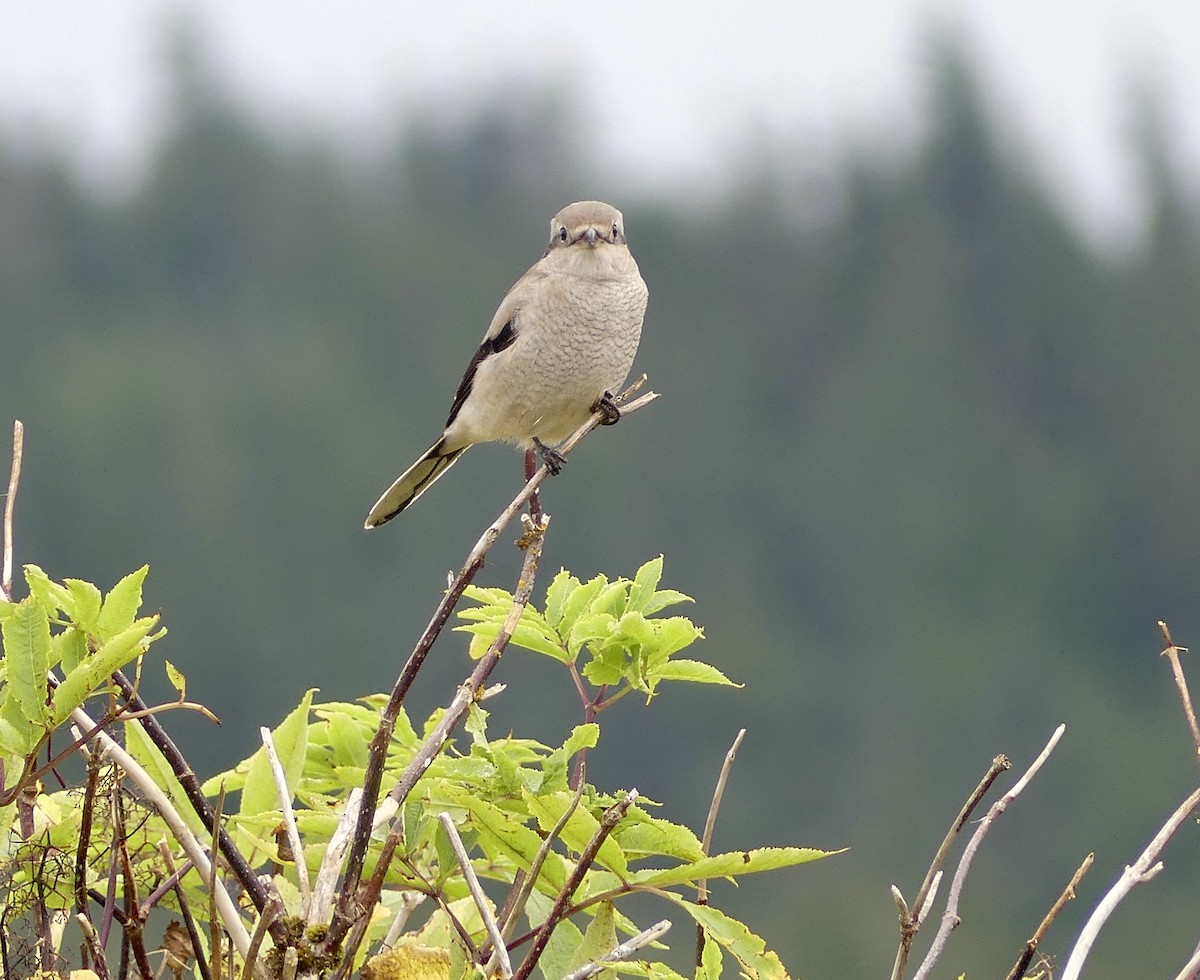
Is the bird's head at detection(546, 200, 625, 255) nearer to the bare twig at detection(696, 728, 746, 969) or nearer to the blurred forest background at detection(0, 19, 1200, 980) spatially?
the bare twig at detection(696, 728, 746, 969)

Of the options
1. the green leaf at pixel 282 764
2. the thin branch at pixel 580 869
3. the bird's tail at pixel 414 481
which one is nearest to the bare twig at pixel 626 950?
the thin branch at pixel 580 869

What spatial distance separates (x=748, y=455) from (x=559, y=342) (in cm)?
7270

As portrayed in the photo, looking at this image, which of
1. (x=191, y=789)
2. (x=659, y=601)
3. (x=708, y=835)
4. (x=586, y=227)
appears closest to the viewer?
(x=191, y=789)

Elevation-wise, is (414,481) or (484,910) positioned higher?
(484,910)

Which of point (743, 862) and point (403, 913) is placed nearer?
point (743, 862)

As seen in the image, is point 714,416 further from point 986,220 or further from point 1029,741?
point 1029,741

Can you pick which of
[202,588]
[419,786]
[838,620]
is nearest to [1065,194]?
[838,620]

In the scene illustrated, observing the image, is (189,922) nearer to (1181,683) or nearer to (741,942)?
(741,942)

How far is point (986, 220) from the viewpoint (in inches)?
3361

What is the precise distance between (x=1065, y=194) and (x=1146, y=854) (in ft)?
283

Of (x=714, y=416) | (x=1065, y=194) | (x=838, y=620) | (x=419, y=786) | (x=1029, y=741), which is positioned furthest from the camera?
(x=1065, y=194)

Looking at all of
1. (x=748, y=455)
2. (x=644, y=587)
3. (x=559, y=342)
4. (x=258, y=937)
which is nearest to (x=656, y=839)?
(x=644, y=587)

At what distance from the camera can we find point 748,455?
77.5 meters

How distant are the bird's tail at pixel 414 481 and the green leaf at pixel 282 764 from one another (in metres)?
3.18
